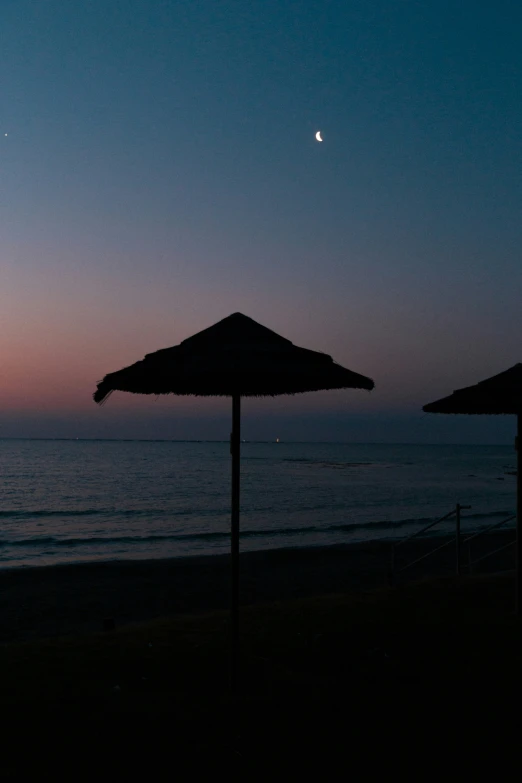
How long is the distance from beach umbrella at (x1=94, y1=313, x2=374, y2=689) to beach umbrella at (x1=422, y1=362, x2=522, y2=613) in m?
2.43

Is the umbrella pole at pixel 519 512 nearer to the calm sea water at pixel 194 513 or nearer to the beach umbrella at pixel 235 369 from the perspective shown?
the beach umbrella at pixel 235 369

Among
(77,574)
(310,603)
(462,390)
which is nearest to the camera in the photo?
(462,390)

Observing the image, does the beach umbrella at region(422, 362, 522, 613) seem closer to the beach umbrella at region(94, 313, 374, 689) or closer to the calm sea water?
the beach umbrella at region(94, 313, 374, 689)

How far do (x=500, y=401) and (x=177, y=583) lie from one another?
10714 mm

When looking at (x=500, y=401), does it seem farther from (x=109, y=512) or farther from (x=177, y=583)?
(x=109, y=512)

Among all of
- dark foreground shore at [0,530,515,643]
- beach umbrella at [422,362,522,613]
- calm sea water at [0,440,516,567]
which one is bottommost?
calm sea water at [0,440,516,567]

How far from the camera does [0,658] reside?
5.68 meters

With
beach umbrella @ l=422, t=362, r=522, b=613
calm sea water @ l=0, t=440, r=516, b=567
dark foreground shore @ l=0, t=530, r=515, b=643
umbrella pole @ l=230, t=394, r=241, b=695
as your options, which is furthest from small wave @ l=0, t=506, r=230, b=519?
umbrella pole @ l=230, t=394, r=241, b=695

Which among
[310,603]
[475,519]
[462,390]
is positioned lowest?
[475,519]

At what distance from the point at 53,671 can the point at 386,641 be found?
10.7 ft

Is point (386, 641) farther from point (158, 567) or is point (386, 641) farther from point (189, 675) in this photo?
point (158, 567)

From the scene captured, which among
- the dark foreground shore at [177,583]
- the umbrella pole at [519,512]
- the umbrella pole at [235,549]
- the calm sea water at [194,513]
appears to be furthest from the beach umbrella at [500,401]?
the calm sea water at [194,513]

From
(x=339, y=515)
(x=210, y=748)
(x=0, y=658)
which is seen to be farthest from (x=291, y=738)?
(x=339, y=515)

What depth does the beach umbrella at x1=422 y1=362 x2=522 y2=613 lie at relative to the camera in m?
6.30
